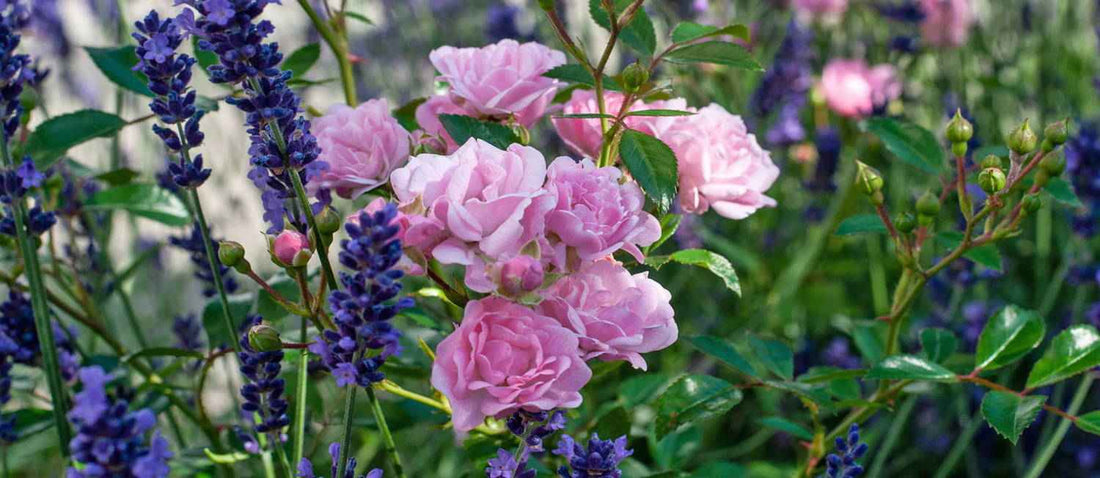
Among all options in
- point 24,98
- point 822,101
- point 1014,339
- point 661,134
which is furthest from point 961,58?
point 24,98

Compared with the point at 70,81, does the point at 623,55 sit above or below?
below

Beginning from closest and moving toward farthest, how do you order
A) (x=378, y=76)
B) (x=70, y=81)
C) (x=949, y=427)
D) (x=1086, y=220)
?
1. (x=1086, y=220)
2. (x=949, y=427)
3. (x=70, y=81)
4. (x=378, y=76)

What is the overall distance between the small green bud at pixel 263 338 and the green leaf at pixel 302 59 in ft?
1.17

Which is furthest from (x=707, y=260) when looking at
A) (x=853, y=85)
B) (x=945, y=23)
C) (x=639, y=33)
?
(x=945, y=23)

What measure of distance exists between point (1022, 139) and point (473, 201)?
1.38ft

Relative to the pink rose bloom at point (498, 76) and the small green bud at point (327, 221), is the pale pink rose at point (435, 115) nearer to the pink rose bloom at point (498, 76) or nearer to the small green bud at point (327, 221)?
the pink rose bloom at point (498, 76)

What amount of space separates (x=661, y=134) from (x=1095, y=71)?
1839mm

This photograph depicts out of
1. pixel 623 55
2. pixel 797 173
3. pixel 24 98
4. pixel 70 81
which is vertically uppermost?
pixel 24 98

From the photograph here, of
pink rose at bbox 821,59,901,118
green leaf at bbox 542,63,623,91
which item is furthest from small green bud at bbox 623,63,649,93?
pink rose at bbox 821,59,901,118

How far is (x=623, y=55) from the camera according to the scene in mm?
2031

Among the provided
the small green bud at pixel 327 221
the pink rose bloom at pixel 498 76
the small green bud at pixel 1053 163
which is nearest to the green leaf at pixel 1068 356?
the small green bud at pixel 1053 163

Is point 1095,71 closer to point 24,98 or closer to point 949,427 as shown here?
point 949,427

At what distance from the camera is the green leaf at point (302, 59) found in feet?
3.07

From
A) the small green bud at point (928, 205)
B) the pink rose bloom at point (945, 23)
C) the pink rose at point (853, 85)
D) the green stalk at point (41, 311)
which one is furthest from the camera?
the pink rose bloom at point (945, 23)
